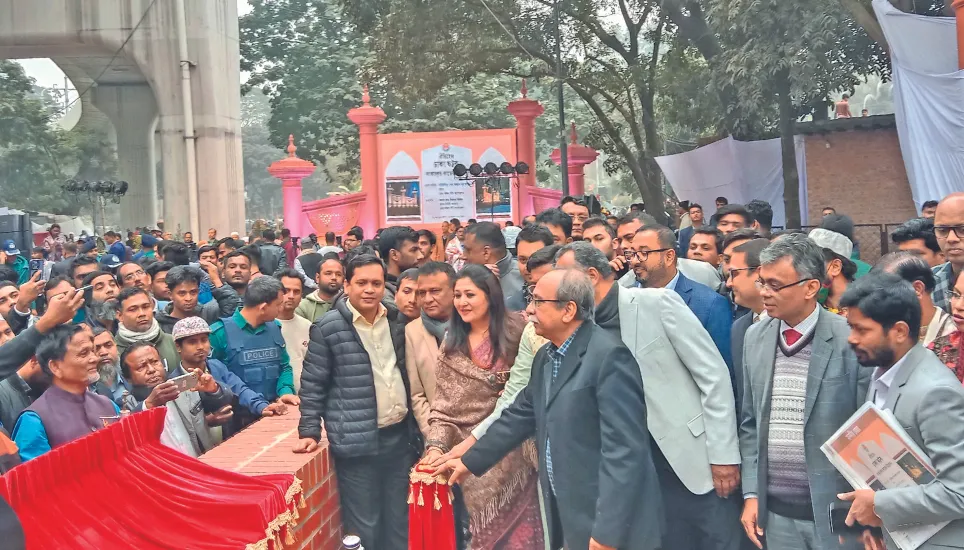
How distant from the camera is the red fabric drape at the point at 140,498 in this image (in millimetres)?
2984

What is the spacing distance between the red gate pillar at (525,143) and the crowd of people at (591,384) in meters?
15.6

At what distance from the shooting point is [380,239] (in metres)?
7.20

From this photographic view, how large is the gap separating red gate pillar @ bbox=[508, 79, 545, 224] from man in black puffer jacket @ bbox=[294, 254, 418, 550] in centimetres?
1676

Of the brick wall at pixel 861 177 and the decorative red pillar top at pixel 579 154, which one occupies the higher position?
the decorative red pillar top at pixel 579 154

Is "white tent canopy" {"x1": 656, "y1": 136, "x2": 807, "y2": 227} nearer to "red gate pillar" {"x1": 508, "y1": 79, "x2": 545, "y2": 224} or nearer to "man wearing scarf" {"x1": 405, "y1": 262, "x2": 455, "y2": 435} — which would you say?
"red gate pillar" {"x1": 508, "y1": 79, "x2": 545, "y2": 224}

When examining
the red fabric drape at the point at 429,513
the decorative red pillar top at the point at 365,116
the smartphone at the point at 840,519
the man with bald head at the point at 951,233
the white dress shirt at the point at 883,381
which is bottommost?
the red fabric drape at the point at 429,513

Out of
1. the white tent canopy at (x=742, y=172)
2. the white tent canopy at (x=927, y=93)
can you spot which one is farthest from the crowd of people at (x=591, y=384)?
the white tent canopy at (x=742, y=172)

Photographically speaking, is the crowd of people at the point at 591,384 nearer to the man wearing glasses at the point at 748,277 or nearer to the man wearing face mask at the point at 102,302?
the man wearing glasses at the point at 748,277

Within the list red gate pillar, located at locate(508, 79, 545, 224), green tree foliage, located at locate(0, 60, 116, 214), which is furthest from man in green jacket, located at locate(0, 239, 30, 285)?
green tree foliage, located at locate(0, 60, 116, 214)

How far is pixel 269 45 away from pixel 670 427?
31807 millimetres

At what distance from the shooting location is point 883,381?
10.3ft

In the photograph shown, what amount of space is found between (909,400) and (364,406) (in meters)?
2.46

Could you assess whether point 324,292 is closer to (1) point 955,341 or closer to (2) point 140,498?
(2) point 140,498

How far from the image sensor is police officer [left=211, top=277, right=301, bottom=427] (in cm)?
573
